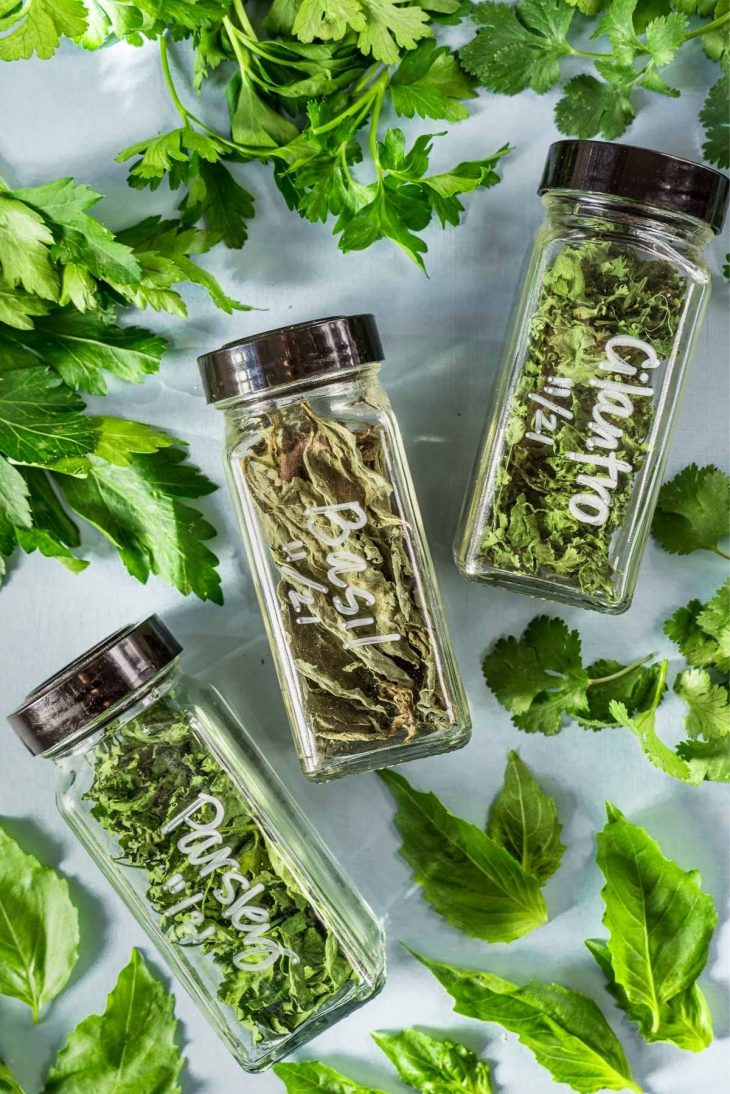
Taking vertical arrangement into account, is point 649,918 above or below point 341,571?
below

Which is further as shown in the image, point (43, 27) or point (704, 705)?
point (704, 705)

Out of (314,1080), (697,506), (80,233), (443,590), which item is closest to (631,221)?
(697,506)

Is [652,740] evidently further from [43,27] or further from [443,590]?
[43,27]

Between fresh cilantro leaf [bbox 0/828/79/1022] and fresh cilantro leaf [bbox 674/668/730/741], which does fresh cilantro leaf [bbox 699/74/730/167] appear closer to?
fresh cilantro leaf [bbox 674/668/730/741]

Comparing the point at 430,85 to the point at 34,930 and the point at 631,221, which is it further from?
the point at 34,930

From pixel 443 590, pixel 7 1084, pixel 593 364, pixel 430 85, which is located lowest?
pixel 7 1084

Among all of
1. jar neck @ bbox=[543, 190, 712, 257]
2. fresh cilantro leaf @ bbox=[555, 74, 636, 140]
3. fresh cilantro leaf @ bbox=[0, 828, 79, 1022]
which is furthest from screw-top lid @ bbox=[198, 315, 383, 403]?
fresh cilantro leaf @ bbox=[0, 828, 79, 1022]

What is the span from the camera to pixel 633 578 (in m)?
0.87

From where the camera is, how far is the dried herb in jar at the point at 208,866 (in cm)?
83

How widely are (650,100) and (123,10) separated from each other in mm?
507

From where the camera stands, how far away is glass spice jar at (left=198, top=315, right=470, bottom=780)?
2.55 feet

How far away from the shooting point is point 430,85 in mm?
890

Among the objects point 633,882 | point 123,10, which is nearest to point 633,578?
point 633,882

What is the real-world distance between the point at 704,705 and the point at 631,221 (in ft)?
1.54
